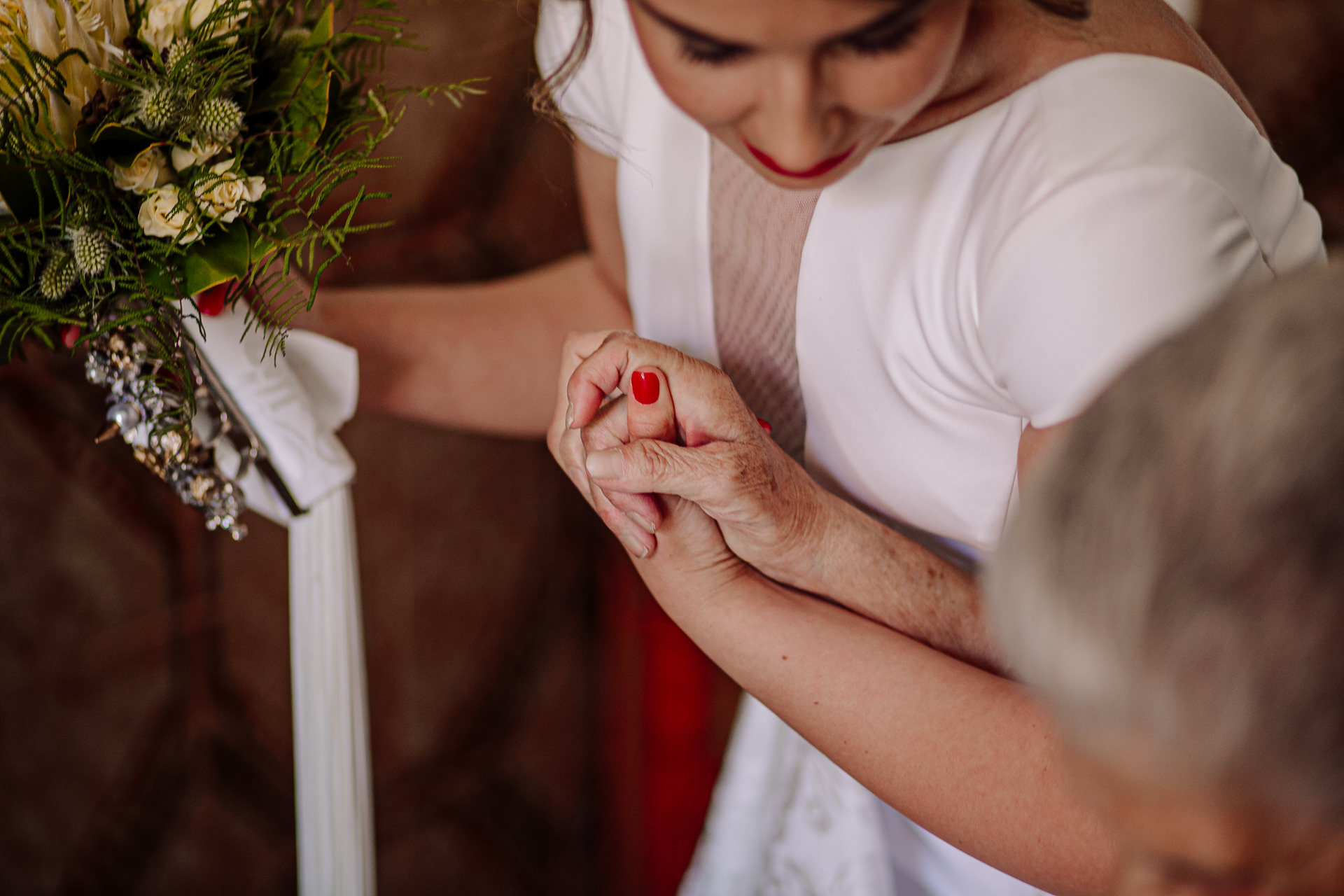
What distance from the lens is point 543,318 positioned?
3.53 feet

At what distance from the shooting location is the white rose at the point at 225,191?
0.64 m

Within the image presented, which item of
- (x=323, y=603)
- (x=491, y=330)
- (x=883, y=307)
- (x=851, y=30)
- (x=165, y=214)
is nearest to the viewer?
(x=851, y=30)

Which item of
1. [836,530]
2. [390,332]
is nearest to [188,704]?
[390,332]

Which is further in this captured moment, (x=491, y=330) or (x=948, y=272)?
(x=491, y=330)

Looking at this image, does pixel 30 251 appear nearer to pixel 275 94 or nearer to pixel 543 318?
pixel 275 94

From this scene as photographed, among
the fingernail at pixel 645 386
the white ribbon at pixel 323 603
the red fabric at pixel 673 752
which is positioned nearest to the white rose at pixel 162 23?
the white ribbon at pixel 323 603

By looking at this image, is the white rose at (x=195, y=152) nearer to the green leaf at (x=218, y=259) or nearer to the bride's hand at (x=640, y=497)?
the green leaf at (x=218, y=259)

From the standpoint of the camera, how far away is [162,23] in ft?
2.11

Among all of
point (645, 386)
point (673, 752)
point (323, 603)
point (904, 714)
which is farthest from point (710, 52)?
point (673, 752)

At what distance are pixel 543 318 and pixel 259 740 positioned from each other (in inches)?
32.6

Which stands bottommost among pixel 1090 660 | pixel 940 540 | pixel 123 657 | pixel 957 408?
pixel 123 657

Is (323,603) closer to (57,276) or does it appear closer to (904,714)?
(57,276)

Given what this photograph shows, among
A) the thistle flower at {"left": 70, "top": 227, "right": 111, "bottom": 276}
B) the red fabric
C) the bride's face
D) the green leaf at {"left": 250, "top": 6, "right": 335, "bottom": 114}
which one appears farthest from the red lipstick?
the red fabric

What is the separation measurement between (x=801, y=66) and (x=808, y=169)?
79mm
